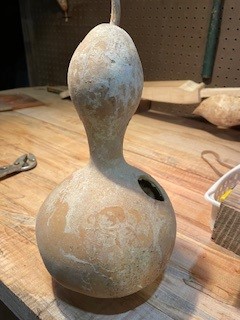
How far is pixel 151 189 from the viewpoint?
18.3 inches

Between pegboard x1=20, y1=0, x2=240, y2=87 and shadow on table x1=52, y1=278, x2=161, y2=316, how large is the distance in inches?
37.1

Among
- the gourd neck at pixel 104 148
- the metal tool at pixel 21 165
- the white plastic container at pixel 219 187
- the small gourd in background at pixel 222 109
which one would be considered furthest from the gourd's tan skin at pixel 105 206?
the small gourd in background at pixel 222 109

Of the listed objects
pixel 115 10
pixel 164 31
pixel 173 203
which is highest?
pixel 115 10

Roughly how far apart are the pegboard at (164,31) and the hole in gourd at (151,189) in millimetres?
830

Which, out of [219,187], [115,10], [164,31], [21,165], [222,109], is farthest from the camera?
[164,31]

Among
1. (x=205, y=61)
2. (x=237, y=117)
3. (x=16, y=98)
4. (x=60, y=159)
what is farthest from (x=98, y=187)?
(x=16, y=98)

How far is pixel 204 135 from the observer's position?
42.2 inches

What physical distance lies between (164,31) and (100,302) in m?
1.11

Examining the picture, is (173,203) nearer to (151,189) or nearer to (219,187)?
(219,187)

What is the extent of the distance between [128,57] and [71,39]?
142 cm

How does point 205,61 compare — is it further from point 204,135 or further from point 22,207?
point 22,207

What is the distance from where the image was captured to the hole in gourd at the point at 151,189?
450mm

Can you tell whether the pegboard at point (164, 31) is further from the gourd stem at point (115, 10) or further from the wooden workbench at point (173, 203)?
the gourd stem at point (115, 10)

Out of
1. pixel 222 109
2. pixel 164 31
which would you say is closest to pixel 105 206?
pixel 222 109
